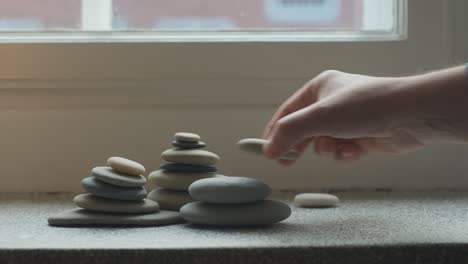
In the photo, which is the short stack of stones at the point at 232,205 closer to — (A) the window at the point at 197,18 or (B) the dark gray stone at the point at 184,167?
(B) the dark gray stone at the point at 184,167

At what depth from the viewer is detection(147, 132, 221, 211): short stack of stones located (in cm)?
77

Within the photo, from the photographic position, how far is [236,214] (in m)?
0.69

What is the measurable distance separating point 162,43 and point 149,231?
351 millimetres

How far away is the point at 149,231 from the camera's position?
0.69m

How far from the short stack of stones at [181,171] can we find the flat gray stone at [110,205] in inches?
1.7

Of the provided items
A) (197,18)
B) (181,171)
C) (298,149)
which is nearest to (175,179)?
(181,171)

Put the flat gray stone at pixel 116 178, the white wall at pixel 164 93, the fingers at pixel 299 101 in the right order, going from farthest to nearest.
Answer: the white wall at pixel 164 93 → the fingers at pixel 299 101 → the flat gray stone at pixel 116 178

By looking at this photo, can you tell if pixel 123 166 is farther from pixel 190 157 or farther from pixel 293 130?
pixel 293 130

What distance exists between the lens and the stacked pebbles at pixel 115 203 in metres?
0.71

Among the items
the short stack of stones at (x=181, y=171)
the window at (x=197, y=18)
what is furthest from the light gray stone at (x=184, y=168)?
the window at (x=197, y=18)

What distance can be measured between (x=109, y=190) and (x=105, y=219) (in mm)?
30

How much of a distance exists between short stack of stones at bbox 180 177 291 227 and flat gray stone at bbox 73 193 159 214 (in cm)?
5

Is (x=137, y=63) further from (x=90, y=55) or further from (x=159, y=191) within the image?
(x=159, y=191)

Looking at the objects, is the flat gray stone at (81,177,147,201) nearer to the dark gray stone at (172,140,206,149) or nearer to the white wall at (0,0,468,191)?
the dark gray stone at (172,140,206,149)
